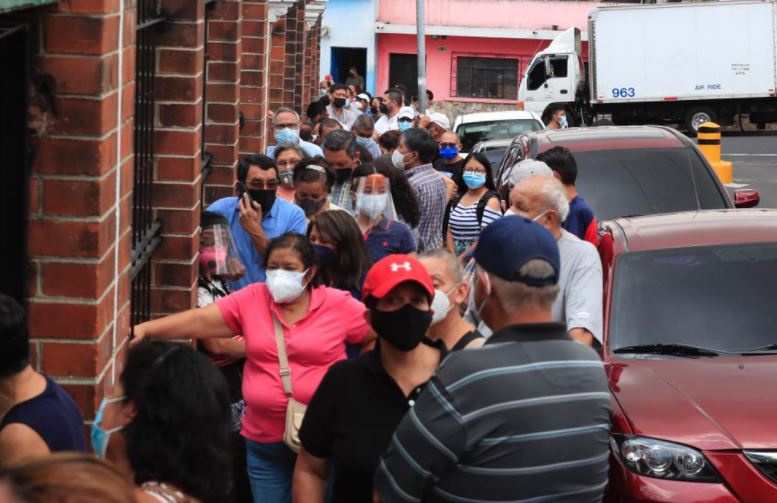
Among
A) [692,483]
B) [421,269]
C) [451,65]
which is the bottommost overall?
[692,483]

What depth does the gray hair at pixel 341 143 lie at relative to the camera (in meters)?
10.3

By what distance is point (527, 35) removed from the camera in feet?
164

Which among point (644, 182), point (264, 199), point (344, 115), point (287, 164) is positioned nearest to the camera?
point (264, 199)

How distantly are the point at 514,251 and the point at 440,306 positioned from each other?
1.30 m

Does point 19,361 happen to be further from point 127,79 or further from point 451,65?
point 451,65

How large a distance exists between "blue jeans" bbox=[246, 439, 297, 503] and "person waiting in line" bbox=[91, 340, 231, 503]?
214 centimetres

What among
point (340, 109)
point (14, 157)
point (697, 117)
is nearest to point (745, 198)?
point (14, 157)

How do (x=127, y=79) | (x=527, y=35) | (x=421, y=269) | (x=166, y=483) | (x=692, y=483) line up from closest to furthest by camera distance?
(x=166, y=483) → (x=421, y=269) → (x=127, y=79) → (x=692, y=483) → (x=527, y=35)

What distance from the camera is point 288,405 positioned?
554 cm

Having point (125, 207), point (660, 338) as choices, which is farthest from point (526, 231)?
point (660, 338)

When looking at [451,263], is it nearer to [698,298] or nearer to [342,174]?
[698,298]

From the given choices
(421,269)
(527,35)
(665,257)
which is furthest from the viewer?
(527,35)

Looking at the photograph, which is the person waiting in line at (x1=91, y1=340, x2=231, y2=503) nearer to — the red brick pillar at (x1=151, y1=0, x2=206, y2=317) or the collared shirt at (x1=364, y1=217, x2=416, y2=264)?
the red brick pillar at (x1=151, y1=0, x2=206, y2=317)

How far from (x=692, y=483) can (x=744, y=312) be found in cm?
142
